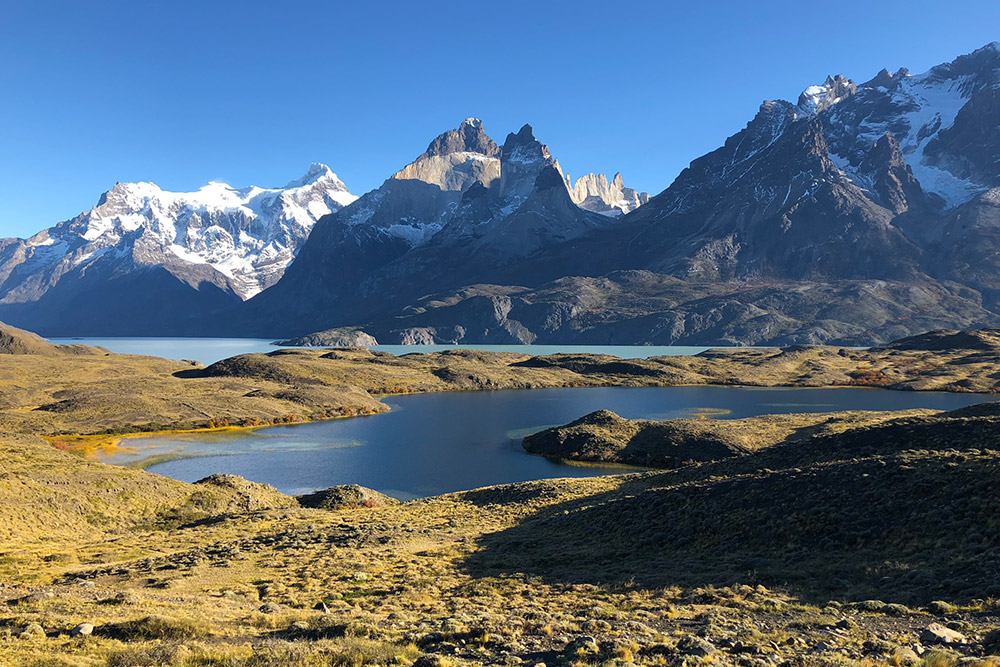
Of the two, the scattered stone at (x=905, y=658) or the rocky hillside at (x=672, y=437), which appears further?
the rocky hillside at (x=672, y=437)

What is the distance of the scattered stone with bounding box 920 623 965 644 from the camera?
18703mm

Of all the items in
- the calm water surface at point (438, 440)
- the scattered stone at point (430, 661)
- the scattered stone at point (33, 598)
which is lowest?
the calm water surface at point (438, 440)

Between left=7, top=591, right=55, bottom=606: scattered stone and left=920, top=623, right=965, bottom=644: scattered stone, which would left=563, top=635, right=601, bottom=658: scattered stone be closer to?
left=920, top=623, right=965, bottom=644: scattered stone

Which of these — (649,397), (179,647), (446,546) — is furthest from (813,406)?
(179,647)

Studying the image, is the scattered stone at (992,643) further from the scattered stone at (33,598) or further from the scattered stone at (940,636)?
the scattered stone at (33,598)

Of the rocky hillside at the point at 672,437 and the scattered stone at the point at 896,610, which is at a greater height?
the scattered stone at the point at 896,610

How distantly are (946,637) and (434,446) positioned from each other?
7880cm

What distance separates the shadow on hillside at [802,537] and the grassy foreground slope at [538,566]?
145 mm

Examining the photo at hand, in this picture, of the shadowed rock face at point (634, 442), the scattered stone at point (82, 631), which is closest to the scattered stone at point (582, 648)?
the scattered stone at point (82, 631)

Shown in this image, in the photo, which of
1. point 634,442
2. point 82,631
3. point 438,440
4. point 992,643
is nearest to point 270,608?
point 82,631

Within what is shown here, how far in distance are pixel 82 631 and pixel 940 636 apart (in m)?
24.5

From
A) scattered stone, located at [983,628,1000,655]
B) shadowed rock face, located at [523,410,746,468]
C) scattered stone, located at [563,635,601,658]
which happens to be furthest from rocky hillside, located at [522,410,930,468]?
scattered stone, located at [563,635,601,658]

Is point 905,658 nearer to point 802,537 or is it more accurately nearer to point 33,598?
point 802,537

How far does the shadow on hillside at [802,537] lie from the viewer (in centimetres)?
2581
